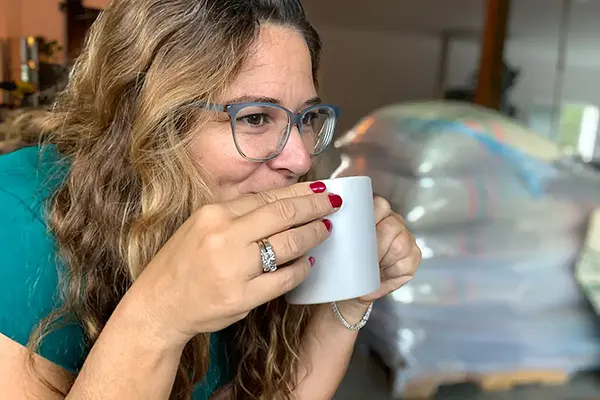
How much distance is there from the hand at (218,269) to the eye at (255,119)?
6.4 inches

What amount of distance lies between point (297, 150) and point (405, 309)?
1072 mm

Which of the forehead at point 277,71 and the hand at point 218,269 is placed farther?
the forehead at point 277,71

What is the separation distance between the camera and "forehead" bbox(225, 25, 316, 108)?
0.67 meters

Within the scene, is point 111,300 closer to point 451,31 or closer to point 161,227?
point 161,227

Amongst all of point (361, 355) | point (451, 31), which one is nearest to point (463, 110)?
point (451, 31)

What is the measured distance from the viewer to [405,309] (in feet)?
5.42

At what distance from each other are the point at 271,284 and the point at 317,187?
12 centimetres

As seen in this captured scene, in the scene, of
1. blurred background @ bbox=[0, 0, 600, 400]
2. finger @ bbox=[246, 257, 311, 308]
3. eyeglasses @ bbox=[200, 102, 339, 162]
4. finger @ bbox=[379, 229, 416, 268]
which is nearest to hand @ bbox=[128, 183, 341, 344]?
finger @ bbox=[246, 257, 311, 308]

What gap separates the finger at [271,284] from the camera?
0.50m

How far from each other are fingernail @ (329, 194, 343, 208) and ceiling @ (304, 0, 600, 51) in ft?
5.12

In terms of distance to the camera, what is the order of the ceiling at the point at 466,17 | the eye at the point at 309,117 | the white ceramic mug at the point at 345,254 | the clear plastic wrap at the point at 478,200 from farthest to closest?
1. the ceiling at the point at 466,17
2. the clear plastic wrap at the point at 478,200
3. the eye at the point at 309,117
4. the white ceramic mug at the point at 345,254

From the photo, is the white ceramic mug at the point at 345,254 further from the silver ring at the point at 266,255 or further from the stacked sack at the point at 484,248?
the stacked sack at the point at 484,248

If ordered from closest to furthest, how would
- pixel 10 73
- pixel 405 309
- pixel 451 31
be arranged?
pixel 405 309, pixel 451 31, pixel 10 73

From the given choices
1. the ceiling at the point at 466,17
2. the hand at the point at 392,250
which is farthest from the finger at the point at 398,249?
the ceiling at the point at 466,17
